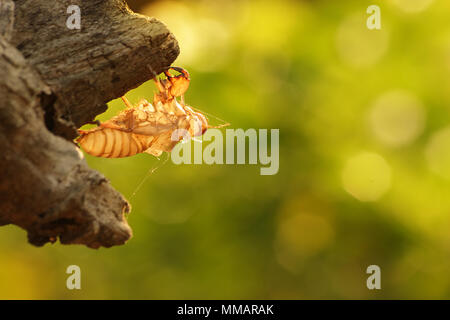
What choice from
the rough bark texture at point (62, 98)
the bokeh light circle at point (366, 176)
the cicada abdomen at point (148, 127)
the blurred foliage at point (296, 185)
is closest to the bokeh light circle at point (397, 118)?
the blurred foliage at point (296, 185)

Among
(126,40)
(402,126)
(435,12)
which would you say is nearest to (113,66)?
(126,40)

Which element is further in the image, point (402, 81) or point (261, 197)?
point (402, 81)

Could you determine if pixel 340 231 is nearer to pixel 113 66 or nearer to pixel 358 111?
pixel 358 111

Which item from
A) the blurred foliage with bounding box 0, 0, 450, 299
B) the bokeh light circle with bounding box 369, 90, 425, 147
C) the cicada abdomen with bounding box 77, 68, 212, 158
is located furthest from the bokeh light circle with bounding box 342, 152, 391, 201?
the cicada abdomen with bounding box 77, 68, 212, 158

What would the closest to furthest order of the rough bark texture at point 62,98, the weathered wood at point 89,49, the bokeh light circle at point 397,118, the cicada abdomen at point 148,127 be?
the rough bark texture at point 62,98, the weathered wood at point 89,49, the cicada abdomen at point 148,127, the bokeh light circle at point 397,118

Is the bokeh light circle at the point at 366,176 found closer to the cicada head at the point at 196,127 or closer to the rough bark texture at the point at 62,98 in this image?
the cicada head at the point at 196,127

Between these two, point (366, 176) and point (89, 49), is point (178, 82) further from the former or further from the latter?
point (366, 176)
